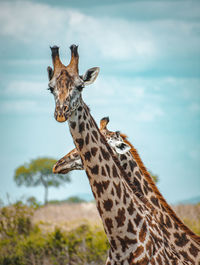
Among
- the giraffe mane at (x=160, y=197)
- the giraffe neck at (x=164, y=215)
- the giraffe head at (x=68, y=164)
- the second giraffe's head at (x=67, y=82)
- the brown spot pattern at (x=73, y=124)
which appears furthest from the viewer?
the giraffe mane at (x=160, y=197)

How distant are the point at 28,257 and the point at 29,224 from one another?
280 centimetres

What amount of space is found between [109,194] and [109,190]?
60 mm

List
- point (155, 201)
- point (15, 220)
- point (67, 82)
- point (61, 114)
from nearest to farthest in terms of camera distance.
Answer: point (61, 114) → point (67, 82) → point (155, 201) → point (15, 220)

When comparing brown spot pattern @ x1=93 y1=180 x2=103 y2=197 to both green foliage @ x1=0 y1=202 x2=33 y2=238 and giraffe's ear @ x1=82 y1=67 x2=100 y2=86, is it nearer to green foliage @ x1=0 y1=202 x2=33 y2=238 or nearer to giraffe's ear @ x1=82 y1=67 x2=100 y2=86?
giraffe's ear @ x1=82 y1=67 x2=100 y2=86

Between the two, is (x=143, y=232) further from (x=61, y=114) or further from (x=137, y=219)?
(x=61, y=114)

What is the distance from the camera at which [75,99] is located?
5.64 m

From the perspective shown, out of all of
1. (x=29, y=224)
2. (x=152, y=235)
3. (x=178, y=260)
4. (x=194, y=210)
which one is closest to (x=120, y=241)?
(x=152, y=235)

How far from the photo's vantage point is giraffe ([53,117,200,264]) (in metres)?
6.98

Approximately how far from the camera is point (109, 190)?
19.9 feet

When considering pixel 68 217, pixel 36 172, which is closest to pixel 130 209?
pixel 68 217

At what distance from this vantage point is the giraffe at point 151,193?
6.98 metres

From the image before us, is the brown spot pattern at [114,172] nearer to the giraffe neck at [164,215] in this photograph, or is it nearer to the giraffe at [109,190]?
the giraffe at [109,190]

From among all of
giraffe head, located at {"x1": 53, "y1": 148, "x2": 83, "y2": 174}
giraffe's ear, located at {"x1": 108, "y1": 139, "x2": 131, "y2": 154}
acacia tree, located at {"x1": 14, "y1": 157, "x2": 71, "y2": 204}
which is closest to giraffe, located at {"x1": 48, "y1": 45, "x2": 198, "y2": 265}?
giraffe's ear, located at {"x1": 108, "y1": 139, "x2": 131, "y2": 154}

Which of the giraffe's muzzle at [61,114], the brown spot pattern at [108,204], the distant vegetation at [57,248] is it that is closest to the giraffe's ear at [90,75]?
the giraffe's muzzle at [61,114]
